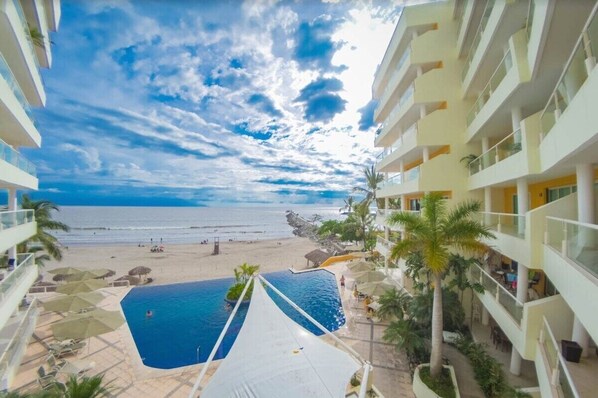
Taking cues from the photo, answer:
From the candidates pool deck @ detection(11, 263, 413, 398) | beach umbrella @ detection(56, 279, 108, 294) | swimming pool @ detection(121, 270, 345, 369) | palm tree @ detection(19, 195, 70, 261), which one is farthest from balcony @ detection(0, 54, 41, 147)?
swimming pool @ detection(121, 270, 345, 369)

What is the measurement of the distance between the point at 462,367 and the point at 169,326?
16.7 metres

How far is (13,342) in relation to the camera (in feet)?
40.0

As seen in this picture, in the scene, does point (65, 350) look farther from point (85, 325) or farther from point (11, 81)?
point (11, 81)

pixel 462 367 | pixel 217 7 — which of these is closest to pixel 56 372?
pixel 217 7

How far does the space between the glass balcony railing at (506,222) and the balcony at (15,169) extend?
766 inches

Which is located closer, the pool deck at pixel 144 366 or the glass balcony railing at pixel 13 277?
the glass balcony railing at pixel 13 277

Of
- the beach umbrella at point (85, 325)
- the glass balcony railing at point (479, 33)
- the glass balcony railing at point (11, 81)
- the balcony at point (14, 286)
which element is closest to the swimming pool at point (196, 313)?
the beach umbrella at point (85, 325)

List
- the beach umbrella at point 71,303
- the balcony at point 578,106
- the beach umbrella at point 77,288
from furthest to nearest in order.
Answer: the beach umbrella at point 77,288
the beach umbrella at point 71,303
the balcony at point 578,106

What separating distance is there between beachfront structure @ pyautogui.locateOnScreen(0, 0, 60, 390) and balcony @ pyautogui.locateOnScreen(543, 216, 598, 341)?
54.1 feet

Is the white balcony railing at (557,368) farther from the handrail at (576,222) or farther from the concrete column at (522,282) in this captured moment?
the handrail at (576,222)

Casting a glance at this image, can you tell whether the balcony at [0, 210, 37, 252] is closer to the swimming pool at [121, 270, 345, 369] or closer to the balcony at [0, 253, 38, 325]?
the balcony at [0, 253, 38, 325]

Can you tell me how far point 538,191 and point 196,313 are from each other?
2214cm

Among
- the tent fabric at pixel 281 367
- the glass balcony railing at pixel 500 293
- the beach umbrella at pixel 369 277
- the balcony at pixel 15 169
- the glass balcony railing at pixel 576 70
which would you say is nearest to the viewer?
the glass balcony railing at pixel 576 70

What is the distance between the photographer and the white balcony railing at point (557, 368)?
5.96 m
